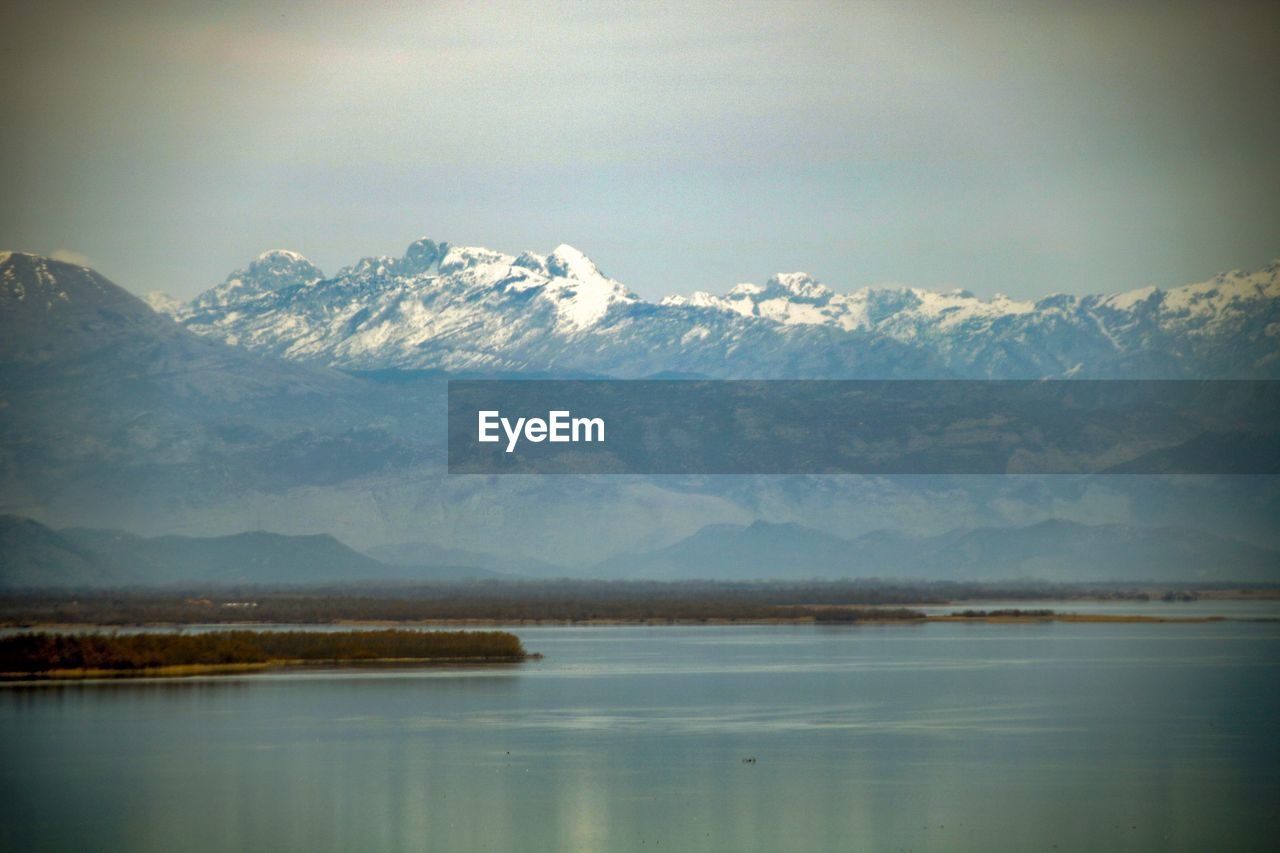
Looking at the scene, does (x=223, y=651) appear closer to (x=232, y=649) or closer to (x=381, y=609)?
(x=232, y=649)

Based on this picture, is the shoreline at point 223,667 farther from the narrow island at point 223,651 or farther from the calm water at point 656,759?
the calm water at point 656,759

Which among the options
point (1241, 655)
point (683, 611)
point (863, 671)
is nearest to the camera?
point (863, 671)

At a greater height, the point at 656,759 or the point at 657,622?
the point at 657,622

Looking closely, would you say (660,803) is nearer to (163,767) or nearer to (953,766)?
(953,766)

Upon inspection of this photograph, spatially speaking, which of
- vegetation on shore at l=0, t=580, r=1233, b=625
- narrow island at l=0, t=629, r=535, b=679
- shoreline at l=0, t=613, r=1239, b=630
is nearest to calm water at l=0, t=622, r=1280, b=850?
narrow island at l=0, t=629, r=535, b=679

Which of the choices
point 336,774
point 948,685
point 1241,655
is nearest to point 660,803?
point 336,774

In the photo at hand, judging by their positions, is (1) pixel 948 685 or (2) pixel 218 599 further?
(2) pixel 218 599

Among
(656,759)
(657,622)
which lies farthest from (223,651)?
(657,622)
